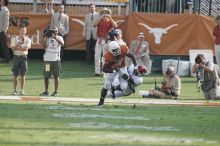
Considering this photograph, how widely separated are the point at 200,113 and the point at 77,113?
8.36 feet

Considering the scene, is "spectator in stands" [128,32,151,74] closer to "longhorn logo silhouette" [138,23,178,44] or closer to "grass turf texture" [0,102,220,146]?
"longhorn logo silhouette" [138,23,178,44]

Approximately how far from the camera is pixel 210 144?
38.0 ft

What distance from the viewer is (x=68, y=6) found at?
29.0 metres

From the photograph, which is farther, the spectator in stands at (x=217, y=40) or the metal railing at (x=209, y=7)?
the metal railing at (x=209, y=7)

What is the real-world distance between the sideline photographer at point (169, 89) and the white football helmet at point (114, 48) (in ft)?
12.1

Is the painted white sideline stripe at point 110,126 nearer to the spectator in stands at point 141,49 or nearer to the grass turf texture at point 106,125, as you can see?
the grass turf texture at point 106,125

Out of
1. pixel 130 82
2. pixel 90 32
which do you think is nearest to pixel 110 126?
pixel 130 82

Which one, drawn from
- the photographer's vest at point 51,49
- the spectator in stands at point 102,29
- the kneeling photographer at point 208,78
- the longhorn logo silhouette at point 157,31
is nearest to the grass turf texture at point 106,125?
the kneeling photographer at point 208,78

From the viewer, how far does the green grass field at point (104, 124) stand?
37.9ft

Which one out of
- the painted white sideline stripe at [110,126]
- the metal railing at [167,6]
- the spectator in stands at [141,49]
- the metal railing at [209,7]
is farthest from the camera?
the metal railing at [209,7]

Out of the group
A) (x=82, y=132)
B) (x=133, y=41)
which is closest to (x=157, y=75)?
(x=133, y=41)

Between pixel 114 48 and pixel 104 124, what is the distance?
11.7 feet

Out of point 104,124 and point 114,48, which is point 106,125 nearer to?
point 104,124

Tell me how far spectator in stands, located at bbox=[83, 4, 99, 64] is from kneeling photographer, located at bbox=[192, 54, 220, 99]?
21.4ft
